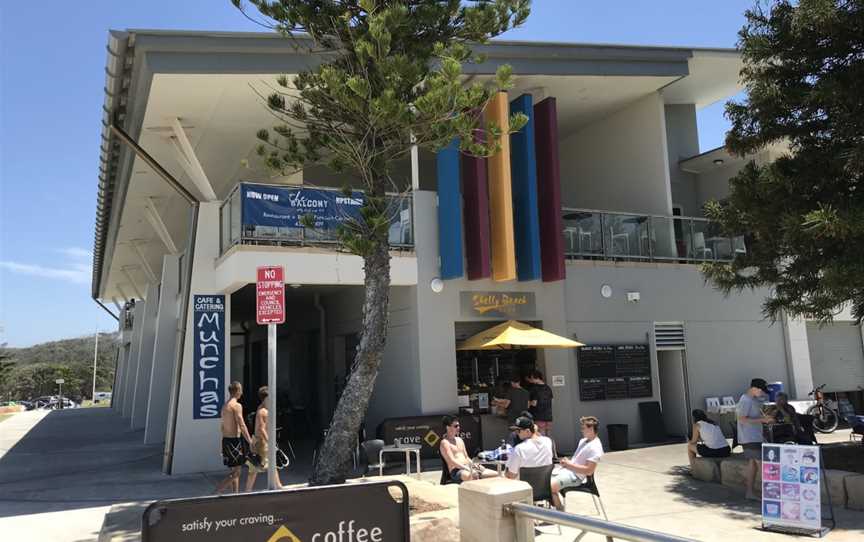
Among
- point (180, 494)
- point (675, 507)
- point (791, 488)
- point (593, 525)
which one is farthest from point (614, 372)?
point (593, 525)

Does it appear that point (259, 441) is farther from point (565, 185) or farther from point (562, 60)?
point (565, 185)

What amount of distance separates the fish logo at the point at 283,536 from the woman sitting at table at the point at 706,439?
776 cm

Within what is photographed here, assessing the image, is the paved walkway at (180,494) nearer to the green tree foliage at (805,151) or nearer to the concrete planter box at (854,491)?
the concrete planter box at (854,491)

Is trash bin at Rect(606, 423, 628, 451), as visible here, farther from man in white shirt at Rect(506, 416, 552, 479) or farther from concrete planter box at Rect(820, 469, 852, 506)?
man in white shirt at Rect(506, 416, 552, 479)

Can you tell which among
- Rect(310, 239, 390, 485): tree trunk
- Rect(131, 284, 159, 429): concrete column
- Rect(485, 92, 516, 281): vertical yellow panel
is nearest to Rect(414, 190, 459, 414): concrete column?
Rect(485, 92, 516, 281): vertical yellow panel

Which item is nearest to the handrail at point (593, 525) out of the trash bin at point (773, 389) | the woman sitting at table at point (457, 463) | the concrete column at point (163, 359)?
the woman sitting at table at point (457, 463)

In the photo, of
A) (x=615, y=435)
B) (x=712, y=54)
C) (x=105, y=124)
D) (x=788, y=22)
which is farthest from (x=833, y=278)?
(x=105, y=124)

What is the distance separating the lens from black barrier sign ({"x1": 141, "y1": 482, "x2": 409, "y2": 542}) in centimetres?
369

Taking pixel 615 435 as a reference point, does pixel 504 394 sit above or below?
above

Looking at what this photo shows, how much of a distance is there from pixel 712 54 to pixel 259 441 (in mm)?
13471

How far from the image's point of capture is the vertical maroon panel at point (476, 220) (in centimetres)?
1343

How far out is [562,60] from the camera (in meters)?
14.6

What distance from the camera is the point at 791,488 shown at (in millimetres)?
7570

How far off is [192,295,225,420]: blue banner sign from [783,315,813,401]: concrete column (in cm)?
1329
